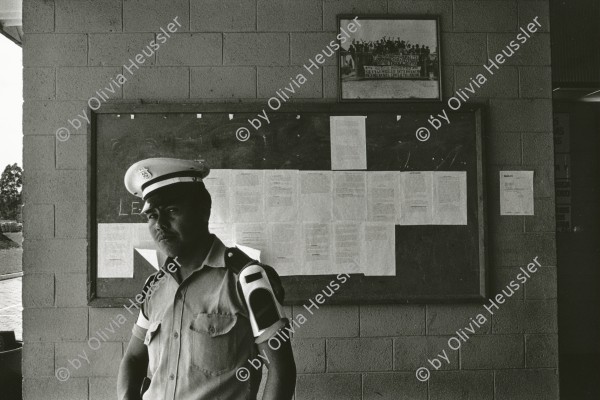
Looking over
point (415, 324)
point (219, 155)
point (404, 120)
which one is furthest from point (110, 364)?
point (404, 120)

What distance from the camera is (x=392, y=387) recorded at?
7.75ft

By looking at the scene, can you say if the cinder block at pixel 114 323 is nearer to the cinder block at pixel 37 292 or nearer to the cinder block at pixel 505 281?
the cinder block at pixel 37 292

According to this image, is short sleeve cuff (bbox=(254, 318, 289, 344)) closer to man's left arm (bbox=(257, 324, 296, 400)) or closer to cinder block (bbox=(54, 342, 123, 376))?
man's left arm (bbox=(257, 324, 296, 400))

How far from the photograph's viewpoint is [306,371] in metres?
2.34

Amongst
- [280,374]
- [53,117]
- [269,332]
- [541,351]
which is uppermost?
[53,117]

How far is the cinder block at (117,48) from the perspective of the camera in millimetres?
2375

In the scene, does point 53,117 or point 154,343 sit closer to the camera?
point 154,343

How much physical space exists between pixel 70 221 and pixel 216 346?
1.44 meters

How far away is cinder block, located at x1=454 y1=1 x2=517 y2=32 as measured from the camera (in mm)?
2473

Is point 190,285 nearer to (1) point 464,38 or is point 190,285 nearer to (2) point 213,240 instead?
(2) point 213,240

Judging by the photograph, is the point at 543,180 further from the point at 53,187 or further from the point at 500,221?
the point at 53,187

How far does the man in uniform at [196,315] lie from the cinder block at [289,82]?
3.69ft

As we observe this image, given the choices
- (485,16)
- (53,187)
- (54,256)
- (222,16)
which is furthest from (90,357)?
(485,16)

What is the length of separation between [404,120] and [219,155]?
0.97 meters
